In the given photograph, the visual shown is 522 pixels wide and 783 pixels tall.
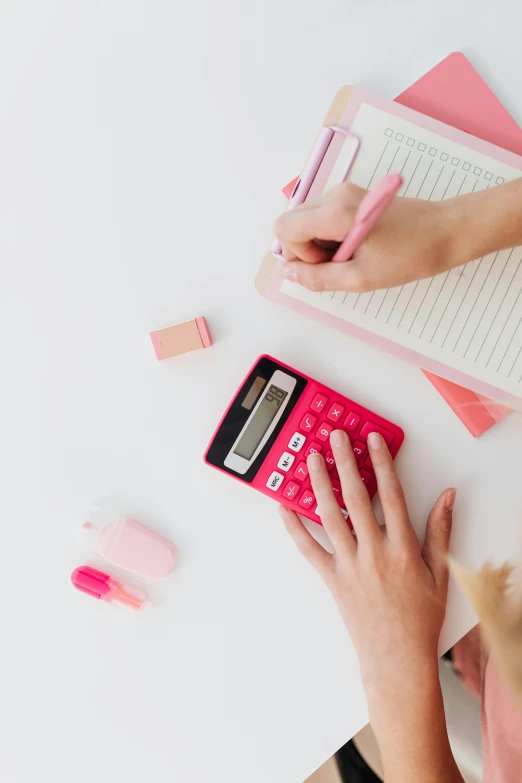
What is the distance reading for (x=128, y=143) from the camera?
0.57 meters

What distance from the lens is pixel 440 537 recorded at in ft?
1.87

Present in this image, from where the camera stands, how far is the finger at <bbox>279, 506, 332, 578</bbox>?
0.57m

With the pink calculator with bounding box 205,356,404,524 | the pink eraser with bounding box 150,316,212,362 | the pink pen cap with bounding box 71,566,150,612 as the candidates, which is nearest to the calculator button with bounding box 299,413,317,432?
the pink calculator with bounding box 205,356,404,524

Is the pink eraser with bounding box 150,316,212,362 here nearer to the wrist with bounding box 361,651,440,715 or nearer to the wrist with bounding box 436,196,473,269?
the wrist with bounding box 436,196,473,269

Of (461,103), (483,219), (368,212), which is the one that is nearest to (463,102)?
(461,103)

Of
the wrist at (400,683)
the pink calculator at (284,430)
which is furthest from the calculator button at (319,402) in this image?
the wrist at (400,683)

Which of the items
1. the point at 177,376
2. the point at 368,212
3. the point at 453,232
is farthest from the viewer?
the point at 177,376

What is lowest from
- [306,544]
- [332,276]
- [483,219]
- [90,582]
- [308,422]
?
[90,582]

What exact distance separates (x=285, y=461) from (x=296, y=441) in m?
0.02

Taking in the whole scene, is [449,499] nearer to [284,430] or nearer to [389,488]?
[389,488]

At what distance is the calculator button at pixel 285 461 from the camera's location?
0.57m

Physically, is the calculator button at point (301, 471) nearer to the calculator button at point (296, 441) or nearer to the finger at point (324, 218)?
the calculator button at point (296, 441)

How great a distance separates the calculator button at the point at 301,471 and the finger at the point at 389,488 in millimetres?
65

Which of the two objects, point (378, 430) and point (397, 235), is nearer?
point (397, 235)
